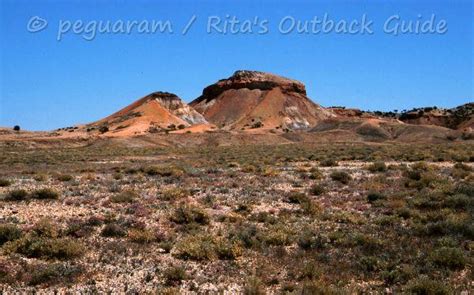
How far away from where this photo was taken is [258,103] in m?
156

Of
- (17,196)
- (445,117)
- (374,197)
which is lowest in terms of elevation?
(17,196)

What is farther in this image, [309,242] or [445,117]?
[445,117]

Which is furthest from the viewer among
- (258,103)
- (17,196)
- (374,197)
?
(258,103)

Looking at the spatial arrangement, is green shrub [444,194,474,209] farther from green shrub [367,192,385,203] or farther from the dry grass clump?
the dry grass clump

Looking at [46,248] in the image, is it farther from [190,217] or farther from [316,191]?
[316,191]

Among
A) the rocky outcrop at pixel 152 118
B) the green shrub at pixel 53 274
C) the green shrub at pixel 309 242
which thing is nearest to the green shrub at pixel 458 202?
the green shrub at pixel 309 242

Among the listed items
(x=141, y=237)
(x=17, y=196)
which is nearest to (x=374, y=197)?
(x=141, y=237)

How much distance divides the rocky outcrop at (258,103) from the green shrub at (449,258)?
12306 centimetres

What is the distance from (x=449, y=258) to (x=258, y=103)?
479 feet

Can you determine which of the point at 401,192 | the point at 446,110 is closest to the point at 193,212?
the point at 401,192

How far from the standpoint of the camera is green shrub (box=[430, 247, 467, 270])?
10414mm

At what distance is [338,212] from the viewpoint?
53.1ft

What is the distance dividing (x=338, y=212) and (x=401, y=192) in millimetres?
5134

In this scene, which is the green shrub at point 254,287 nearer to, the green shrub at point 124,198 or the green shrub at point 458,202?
the green shrub at point 124,198
